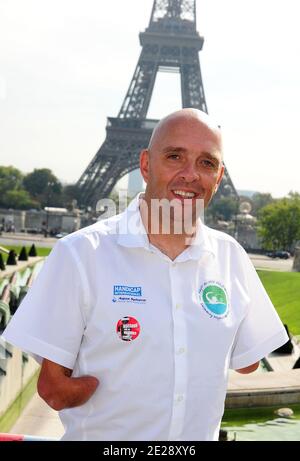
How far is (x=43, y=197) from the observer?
84.7 m

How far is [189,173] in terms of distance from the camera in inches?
83.0

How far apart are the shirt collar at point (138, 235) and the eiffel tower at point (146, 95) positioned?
5907 centimetres

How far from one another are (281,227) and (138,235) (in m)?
51.5

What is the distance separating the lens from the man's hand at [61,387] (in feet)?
6.34

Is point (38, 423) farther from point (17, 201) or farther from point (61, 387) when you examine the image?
point (17, 201)

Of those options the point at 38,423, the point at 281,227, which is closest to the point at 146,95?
the point at 281,227

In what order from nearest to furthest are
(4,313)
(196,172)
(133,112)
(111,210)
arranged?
(196,172), (111,210), (4,313), (133,112)

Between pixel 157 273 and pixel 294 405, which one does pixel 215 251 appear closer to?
pixel 157 273

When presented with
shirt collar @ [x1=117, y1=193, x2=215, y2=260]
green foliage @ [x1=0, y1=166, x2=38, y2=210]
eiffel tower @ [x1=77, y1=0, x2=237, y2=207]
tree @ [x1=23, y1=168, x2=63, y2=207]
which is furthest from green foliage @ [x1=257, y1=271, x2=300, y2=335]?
tree @ [x1=23, y1=168, x2=63, y2=207]

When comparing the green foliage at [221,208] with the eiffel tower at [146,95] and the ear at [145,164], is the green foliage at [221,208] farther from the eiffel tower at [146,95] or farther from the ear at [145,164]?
the ear at [145,164]

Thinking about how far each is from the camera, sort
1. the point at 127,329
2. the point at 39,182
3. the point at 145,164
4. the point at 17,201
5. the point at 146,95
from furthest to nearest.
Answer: the point at 39,182, the point at 17,201, the point at 146,95, the point at 145,164, the point at 127,329

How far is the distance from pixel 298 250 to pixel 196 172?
3282cm
